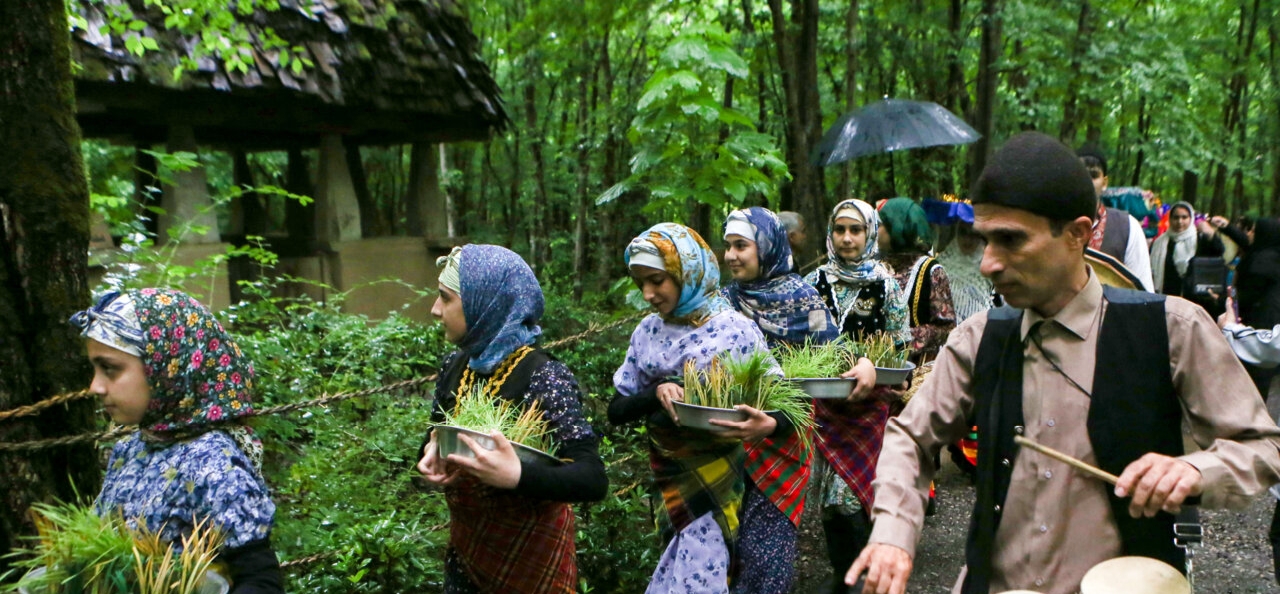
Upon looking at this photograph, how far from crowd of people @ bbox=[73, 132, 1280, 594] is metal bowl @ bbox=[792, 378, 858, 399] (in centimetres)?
15

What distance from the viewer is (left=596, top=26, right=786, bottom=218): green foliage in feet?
23.4

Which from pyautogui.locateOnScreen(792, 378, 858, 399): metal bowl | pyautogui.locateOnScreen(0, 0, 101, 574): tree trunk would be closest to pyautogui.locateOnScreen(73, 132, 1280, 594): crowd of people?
pyautogui.locateOnScreen(792, 378, 858, 399): metal bowl

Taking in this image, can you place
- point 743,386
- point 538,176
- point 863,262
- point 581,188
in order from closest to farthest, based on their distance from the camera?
point 743,386, point 863,262, point 581,188, point 538,176

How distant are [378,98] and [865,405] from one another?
7.43 metres

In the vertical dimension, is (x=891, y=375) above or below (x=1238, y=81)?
below

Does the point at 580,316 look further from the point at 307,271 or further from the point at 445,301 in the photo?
the point at 445,301

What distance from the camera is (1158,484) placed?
1.86m

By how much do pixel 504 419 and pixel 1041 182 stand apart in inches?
67.5

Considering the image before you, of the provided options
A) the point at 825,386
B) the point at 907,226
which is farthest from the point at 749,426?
the point at 907,226

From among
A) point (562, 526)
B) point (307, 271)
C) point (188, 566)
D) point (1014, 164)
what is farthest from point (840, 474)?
point (307, 271)

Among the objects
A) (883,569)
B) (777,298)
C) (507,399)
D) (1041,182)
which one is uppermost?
(1041,182)

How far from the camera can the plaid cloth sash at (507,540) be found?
3111mm

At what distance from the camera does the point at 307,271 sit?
38.6ft

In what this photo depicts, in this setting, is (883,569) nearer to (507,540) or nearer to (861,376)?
(507,540)
